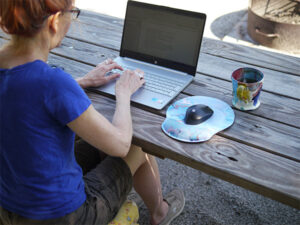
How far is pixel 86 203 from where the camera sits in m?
1.21

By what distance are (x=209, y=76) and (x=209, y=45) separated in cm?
36

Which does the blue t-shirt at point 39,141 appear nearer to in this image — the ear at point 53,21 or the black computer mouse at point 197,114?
the ear at point 53,21

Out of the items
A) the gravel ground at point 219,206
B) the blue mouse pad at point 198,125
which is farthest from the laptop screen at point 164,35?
the gravel ground at point 219,206

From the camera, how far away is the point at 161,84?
1443 mm

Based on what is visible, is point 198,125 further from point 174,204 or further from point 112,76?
point 174,204

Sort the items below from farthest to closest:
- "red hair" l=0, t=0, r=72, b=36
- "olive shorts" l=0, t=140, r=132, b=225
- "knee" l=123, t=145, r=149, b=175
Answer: "knee" l=123, t=145, r=149, b=175
"olive shorts" l=0, t=140, r=132, b=225
"red hair" l=0, t=0, r=72, b=36

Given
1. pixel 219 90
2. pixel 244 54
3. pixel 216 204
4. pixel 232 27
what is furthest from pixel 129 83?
pixel 232 27

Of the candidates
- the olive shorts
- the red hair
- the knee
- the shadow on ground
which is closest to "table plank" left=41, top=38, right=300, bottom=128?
the knee

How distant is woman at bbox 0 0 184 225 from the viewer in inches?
38.5

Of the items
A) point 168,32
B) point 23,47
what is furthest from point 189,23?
point 23,47

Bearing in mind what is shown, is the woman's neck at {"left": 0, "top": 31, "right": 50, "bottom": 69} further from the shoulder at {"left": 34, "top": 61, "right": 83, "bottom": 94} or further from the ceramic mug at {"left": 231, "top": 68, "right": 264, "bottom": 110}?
the ceramic mug at {"left": 231, "top": 68, "right": 264, "bottom": 110}

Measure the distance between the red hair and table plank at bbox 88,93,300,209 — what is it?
1.58ft

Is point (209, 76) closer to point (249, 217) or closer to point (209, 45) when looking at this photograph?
point (209, 45)

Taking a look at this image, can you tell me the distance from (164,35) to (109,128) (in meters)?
0.60
